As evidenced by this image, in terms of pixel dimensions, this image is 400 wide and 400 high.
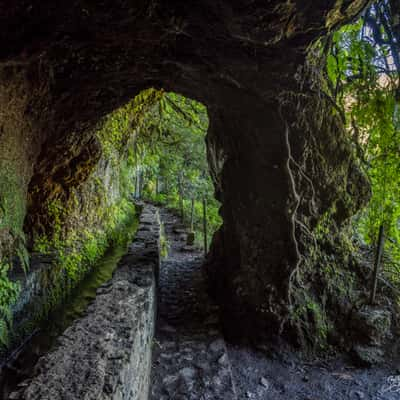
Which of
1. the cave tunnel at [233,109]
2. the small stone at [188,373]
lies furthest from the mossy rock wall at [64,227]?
the small stone at [188,373]

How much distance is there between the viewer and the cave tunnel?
7.64ft

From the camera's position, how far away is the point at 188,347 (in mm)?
3697

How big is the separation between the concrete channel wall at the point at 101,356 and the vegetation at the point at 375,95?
3.25 m

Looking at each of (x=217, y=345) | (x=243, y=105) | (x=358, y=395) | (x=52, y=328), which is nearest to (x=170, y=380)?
(x=217, y=345)

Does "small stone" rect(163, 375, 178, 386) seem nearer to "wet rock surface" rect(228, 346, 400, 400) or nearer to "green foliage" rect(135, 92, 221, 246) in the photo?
"wet rock surface" rect(228, 346, 400, 400)

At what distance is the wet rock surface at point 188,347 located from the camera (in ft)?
9.70

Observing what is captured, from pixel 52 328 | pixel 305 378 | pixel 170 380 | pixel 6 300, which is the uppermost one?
pixel 6 300

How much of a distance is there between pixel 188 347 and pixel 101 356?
81.2 inches

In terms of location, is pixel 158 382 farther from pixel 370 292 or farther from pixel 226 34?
pixel 226 34

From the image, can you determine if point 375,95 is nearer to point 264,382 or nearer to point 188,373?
point 264,382

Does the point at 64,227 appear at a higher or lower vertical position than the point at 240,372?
higher

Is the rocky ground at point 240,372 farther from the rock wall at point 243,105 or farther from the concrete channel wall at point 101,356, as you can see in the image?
the concrete channel wall at point 101,356

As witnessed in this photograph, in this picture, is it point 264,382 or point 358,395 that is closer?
point 358,395

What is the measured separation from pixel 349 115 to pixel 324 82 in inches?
25.4
